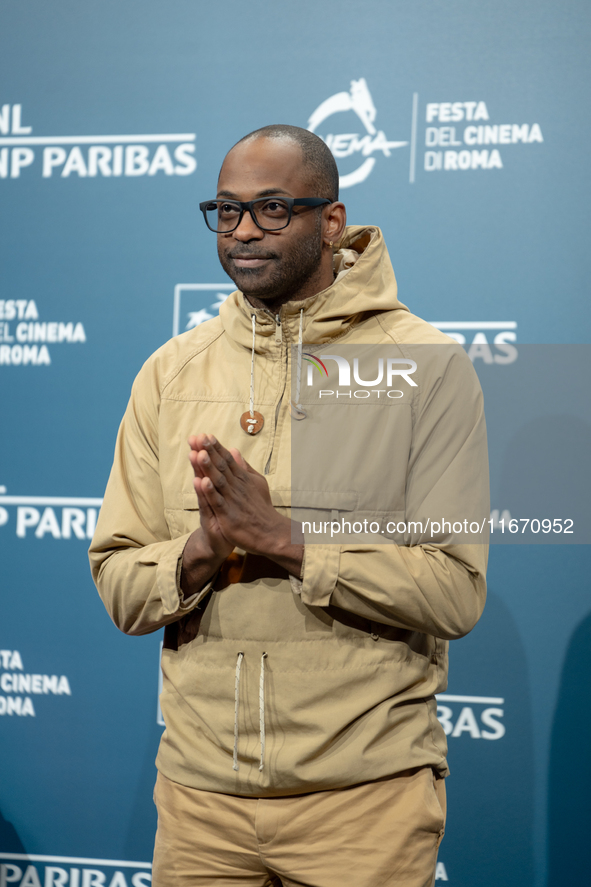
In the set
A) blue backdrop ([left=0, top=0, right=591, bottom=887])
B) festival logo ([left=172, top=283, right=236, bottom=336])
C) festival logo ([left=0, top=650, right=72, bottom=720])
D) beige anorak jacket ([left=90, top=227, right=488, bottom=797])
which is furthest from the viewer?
festival logo ([left=0, top=650, right=72, bottom=720])

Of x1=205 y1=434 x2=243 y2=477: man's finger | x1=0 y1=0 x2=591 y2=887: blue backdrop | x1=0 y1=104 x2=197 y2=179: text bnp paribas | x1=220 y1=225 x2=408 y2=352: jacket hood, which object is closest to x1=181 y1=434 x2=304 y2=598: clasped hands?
x1=205 y1=434 x2=243 y2=477: man's finger

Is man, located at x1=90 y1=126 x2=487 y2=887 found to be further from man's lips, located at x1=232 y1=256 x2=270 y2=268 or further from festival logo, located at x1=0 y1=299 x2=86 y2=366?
festival logo, located at x1=0 y1=299 x2=86 y2=366

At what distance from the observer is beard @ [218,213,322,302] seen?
1370 mm

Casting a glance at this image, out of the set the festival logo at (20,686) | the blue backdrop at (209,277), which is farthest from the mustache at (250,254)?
the festival logo at (20,686)

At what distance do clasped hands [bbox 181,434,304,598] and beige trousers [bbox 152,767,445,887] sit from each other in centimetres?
38

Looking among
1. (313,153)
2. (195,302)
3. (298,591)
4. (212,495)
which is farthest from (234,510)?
(195,302)

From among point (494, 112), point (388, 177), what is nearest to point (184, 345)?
point (388, 177)

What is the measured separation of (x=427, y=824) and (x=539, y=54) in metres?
1.73

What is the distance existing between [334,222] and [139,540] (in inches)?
25.3

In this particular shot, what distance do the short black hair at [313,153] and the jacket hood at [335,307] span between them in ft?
0.41

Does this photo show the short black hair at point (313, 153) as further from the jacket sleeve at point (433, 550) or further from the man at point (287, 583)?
the jacket sleeve at point (433, 550)

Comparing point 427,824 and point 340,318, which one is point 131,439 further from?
point 427,824

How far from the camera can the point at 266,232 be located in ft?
4.48

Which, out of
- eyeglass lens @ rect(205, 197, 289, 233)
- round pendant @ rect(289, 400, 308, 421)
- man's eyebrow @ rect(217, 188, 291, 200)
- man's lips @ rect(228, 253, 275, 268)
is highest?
man's eyebrow @ rect(217, 188, 291, 200)
